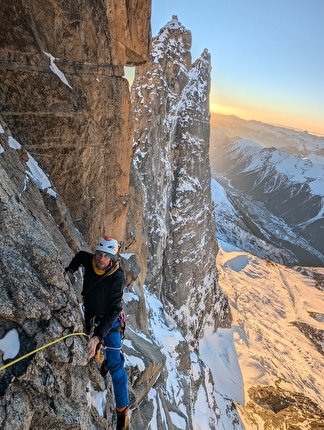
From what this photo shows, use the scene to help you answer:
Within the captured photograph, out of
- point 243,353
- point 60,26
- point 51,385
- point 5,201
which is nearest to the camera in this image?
point 51,385

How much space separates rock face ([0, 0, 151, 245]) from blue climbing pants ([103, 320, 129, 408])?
4984 mm

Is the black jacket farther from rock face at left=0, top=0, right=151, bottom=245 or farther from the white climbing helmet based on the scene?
rock face at left=0, top=0, right=151, bottom=245

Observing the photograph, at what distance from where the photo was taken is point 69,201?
29.7ft

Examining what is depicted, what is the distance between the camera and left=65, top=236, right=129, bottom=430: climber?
495cm

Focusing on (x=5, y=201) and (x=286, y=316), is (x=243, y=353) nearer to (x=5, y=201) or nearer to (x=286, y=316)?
(x=286, y=316)

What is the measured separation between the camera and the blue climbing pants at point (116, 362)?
5.54 m

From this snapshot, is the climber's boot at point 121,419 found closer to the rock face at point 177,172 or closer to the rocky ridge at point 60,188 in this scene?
the rocky ridge at point 60,188

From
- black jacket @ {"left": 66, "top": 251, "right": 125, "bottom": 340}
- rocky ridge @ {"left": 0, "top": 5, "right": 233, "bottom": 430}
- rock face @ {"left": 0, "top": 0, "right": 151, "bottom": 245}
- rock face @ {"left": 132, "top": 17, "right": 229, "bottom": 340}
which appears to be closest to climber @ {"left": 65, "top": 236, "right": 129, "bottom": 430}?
black jacket @ {"left": 66, "top": 251, "right": 125, "bottom": 340}

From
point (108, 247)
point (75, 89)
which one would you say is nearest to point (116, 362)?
point (108, 247)

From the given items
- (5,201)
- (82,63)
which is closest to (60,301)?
(5,201)

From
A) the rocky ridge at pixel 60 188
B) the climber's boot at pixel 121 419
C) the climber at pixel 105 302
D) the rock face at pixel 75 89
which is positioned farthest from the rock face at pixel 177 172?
the climber's boot at pixel 121 419

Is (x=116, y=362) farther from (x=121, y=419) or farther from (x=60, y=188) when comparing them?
(x=60, y=188)

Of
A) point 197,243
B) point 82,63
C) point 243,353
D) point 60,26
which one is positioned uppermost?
point 60,26

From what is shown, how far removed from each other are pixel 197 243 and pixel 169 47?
31428 mm
